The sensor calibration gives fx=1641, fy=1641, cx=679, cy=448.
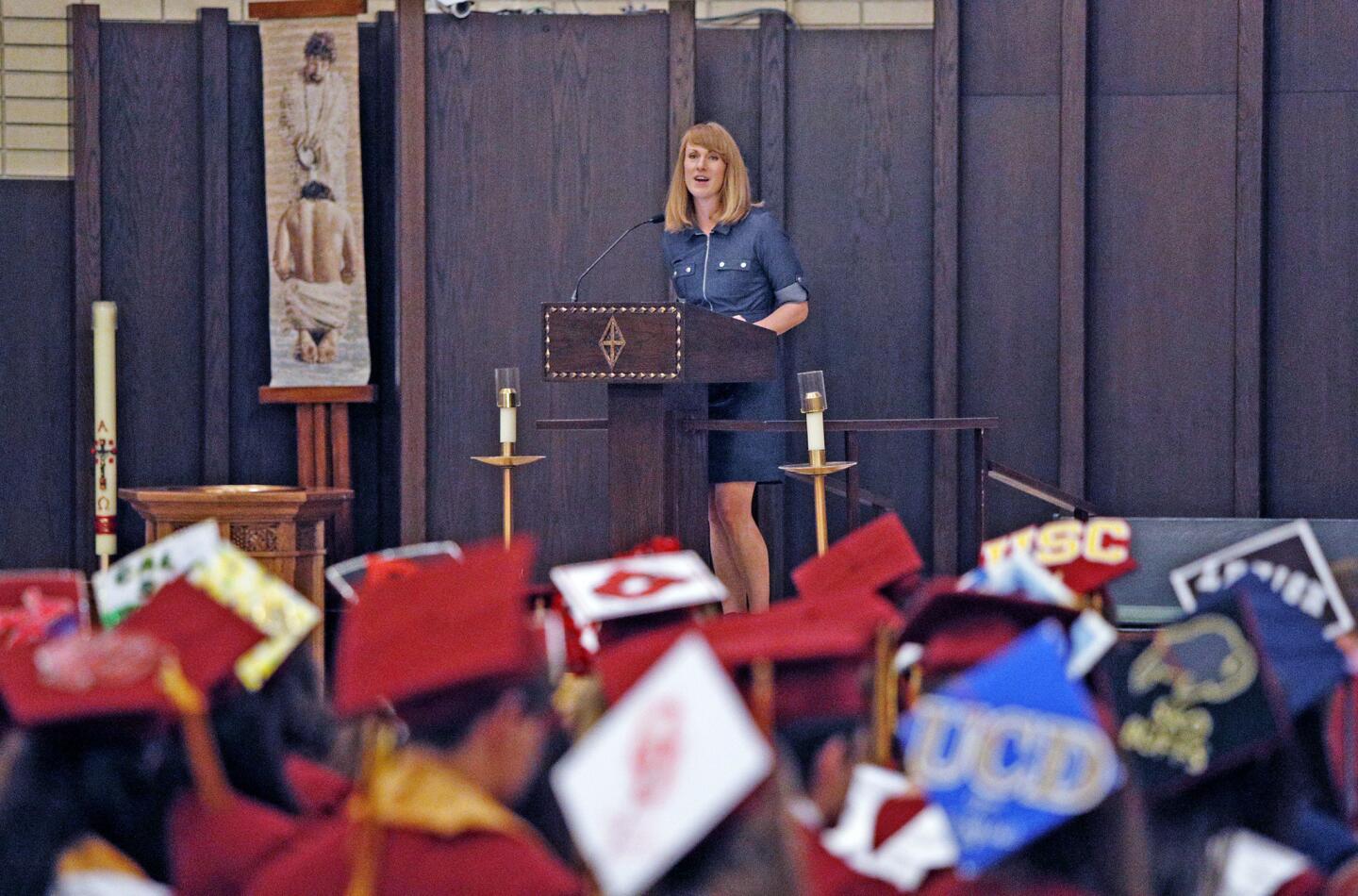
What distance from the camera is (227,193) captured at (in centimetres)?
584

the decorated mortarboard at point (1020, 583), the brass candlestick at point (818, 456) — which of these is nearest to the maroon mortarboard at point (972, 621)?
the decorated mortarboard at point (1020, 583)

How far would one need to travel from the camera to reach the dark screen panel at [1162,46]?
566 cm

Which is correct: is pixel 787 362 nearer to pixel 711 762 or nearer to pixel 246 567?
pixel 246 567

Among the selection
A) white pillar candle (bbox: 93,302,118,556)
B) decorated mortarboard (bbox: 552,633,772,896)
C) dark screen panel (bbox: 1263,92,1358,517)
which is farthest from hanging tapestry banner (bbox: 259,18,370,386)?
decorated mortarboard (bbox: 552,633,772,896)

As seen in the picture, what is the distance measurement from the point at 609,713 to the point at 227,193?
473 cm

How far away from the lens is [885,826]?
68.3 inches

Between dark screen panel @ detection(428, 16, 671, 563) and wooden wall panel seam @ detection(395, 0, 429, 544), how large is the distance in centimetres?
5

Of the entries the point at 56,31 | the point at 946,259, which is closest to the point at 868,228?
the point at 946,259

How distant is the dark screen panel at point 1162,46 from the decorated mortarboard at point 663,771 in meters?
4.77

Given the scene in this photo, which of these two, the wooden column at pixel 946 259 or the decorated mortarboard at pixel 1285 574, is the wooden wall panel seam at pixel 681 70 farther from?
the decorated mortarboard at pixel 1285 574

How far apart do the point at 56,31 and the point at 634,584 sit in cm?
547

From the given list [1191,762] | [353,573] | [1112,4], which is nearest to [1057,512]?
[1112,4]

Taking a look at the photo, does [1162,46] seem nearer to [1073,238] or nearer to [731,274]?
[1073,238]

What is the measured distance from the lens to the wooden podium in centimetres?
375
